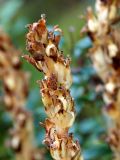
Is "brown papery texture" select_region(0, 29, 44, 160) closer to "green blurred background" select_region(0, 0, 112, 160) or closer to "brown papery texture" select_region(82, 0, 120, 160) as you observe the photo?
"green blurred background" select_region(0, 0, 112, 160)

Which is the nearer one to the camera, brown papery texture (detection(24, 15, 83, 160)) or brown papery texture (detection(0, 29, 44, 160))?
brown papery texture (detection(24, 15, 83, 160))

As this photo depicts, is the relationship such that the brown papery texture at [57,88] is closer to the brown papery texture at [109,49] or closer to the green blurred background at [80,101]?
the brown papery texture at [109,49]

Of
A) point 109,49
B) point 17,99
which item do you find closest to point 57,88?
point 109,49

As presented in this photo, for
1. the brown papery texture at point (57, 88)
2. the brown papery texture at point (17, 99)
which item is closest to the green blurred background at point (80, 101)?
the brown papery texture at point (17, 99)

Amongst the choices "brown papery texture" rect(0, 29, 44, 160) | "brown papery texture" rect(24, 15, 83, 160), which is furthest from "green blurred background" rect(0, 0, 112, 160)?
"brown papery texture" rect(24, 15, 83, 160)

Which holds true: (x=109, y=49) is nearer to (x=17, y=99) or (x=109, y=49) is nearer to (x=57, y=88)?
(x=57, y=88)
